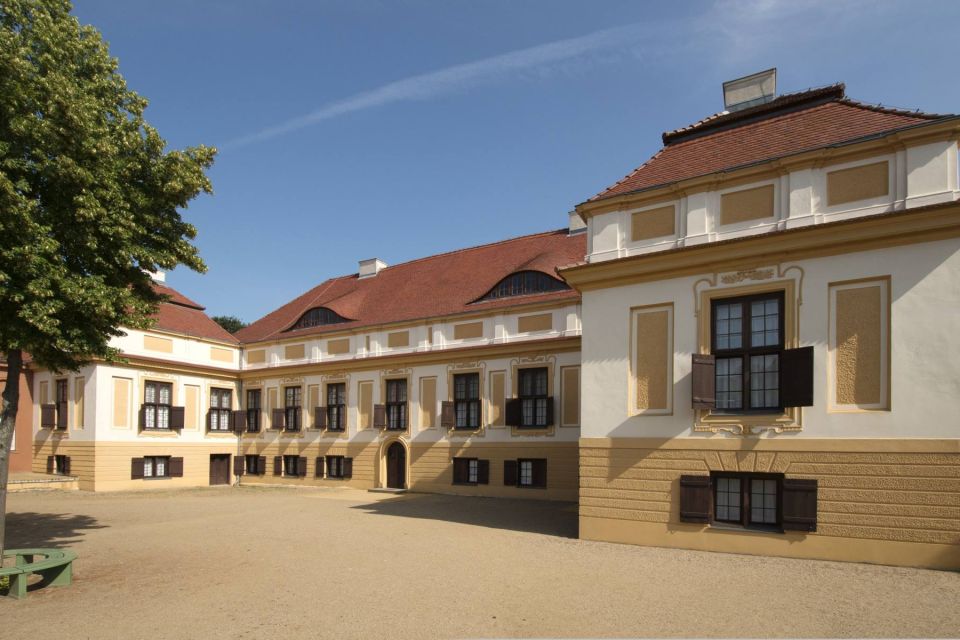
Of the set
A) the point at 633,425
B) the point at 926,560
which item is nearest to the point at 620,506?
the point at 633,425

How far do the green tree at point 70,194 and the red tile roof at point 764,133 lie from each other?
8.57 m

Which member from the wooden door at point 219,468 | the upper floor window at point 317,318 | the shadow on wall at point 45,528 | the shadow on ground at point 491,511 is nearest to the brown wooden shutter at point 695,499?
the shadow on ground at point 491,511

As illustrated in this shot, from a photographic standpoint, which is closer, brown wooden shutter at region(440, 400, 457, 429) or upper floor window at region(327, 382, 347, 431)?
brown wooden shutter at region(440, 400, 457, 429)

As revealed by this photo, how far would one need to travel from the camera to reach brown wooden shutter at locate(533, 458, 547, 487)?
22153mm

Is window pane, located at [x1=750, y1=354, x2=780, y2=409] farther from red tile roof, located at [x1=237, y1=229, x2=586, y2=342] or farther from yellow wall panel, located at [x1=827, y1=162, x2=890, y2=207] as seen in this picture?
red tile roof, located at [x1=237, y1=229, x2=586, y2=342]

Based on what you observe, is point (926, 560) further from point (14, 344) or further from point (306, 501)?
point (306, 501)

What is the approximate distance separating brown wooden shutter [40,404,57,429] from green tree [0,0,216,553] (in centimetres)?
1773

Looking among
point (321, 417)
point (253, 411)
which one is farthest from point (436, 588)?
point (253, 411)

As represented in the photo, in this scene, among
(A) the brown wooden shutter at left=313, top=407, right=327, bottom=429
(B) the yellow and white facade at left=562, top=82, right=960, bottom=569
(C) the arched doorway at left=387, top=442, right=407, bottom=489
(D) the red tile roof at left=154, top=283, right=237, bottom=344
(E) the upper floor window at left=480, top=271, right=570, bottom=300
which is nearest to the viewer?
(B) the yellow and white facade at left=562, top=82, right=960, bottom=569

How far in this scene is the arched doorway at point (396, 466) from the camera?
2566cm

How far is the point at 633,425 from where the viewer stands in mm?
13422

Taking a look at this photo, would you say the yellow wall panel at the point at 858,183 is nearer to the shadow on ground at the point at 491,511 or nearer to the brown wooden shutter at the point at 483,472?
the shadow on ground at the point at 491,511

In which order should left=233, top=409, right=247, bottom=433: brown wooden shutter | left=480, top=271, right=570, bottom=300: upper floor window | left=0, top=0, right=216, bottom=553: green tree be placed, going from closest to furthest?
left=0, top=0, right=216, bottom=553: green tree → left=480, top=271, right=570, bottom=300: upper floor window → left=233, top=409, right=247, bottom=433: brown wooden shutter

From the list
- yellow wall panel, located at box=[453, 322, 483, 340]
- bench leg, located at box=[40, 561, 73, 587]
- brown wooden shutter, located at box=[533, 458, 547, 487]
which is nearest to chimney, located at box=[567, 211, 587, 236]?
yellow wall panel, located at box=[453, 322, 483, 340]
